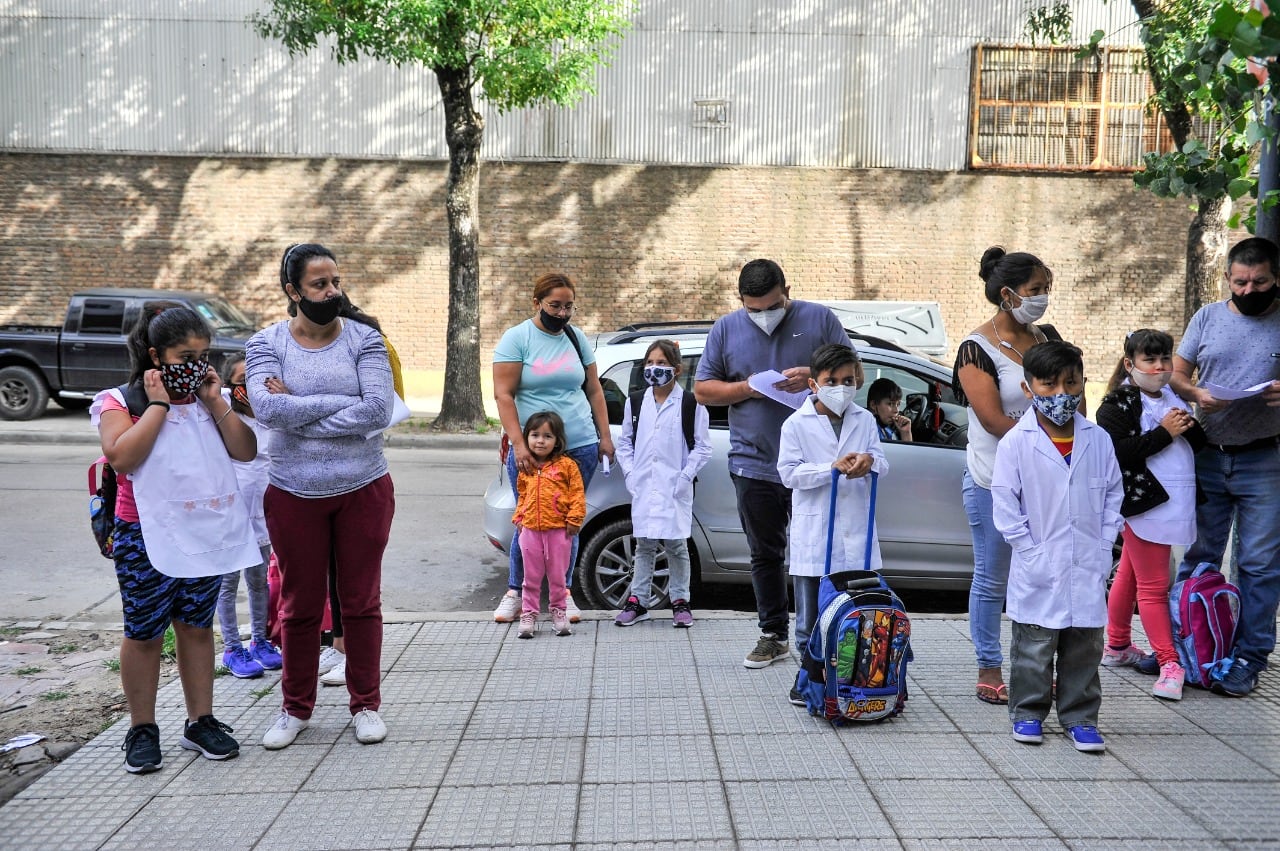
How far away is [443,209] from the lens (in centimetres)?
2098

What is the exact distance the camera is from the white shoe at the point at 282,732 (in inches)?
180

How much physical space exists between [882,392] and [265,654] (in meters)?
3.65

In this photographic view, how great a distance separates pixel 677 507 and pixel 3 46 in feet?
65.8

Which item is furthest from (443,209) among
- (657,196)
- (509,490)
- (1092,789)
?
(1092,789)

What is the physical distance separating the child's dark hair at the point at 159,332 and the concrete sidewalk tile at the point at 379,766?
1.64 meters

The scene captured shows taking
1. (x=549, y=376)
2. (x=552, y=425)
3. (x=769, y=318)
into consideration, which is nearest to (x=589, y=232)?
(x=549, y=376)

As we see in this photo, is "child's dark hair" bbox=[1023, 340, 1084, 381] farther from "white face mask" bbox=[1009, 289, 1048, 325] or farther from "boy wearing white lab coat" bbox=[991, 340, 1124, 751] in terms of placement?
"white face mask" bbox=[1009, 289, 1048, 325]

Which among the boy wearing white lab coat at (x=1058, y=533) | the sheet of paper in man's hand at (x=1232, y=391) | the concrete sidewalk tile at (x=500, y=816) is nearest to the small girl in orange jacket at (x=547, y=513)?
the concrete sidewalk tile at (x=500, y=816)

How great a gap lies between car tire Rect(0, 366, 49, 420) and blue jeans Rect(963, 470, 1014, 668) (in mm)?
14713

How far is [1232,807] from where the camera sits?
157 inches

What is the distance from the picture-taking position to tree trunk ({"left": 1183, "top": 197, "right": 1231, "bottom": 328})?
14.6m

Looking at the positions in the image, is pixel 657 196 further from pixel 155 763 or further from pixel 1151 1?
pixel 155 763

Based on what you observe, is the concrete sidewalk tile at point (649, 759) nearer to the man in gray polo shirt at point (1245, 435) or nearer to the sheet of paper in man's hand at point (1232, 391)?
the man in gray polo shirt at point (1245, 435)

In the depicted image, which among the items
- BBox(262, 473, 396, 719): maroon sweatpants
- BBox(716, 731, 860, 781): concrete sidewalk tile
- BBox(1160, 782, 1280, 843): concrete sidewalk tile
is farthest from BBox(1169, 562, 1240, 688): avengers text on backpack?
BBox(262, 473, 396, 719): maroon sweatpants
